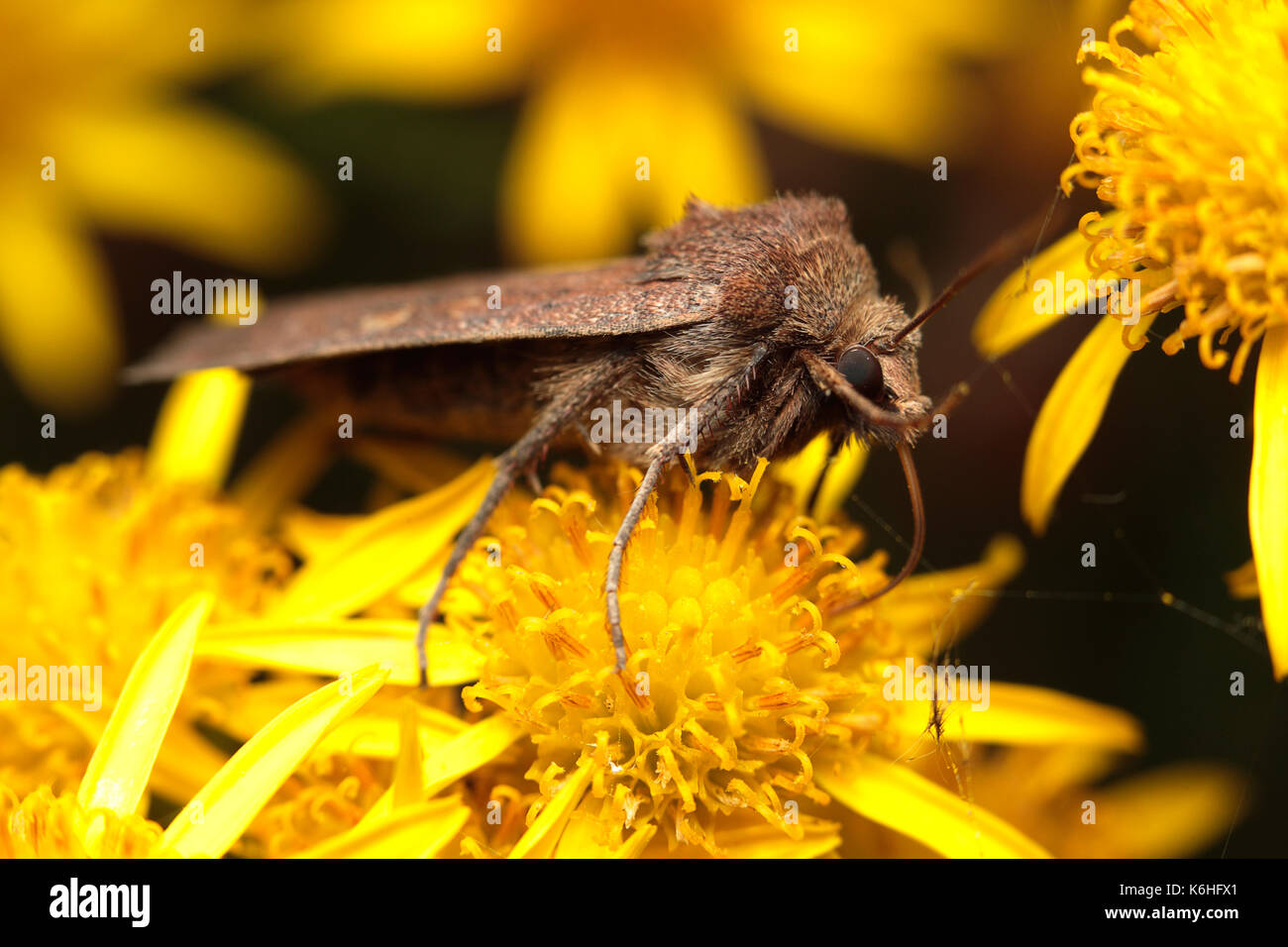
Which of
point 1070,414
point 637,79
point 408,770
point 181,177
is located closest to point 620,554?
point 408,770

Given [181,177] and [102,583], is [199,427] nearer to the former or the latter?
[102,583]

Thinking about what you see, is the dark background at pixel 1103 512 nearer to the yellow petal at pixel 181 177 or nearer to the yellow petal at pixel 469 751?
the yellow petal at pixel 469 751

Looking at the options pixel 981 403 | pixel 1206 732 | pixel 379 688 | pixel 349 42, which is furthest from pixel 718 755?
pixel 349 42

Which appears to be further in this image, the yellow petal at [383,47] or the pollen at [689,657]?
the yellow petal at [383,47]

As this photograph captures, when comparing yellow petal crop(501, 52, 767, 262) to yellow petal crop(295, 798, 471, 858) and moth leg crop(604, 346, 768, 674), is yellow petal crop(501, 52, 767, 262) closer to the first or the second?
moth leg crop(604, 346, 768, 674)

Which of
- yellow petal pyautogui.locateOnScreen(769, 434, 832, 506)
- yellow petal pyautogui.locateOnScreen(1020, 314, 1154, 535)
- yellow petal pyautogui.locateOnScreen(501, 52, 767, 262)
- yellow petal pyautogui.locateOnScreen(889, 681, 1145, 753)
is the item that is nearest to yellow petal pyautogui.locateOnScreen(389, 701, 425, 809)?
yellow petal pyautogui.locateOnScreen(769, 434, 832, 506)

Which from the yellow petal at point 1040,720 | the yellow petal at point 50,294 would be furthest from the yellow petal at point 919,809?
the yellow petal at point 50,294
